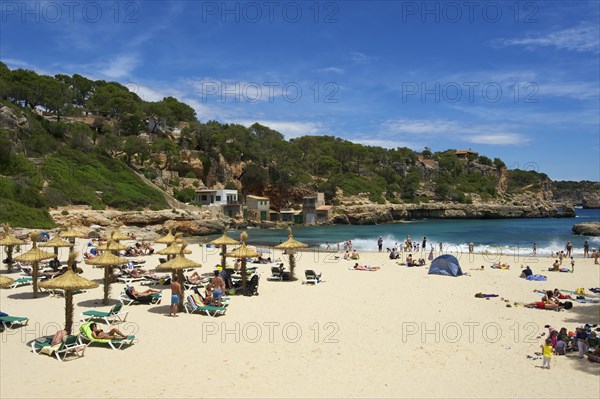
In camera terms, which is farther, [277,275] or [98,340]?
[277,275]

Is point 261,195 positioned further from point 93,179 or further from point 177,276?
point 177,276

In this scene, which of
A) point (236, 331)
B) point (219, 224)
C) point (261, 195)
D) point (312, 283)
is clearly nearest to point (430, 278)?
point (312, 283)

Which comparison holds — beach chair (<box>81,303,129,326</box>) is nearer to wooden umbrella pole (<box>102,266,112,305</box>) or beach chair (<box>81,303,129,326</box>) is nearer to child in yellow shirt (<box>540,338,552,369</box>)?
wooden umbrella pole (<box>102,266,112,305</box>)

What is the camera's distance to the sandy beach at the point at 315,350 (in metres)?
8.34

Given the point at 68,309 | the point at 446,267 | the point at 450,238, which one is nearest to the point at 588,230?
the point at 450,238

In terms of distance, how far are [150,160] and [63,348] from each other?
→ 205 feet

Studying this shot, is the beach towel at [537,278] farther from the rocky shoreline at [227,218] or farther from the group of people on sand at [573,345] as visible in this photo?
the rocky shoreline at [227,218]

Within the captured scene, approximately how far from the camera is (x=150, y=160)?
226 feet

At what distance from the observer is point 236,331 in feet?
39.1

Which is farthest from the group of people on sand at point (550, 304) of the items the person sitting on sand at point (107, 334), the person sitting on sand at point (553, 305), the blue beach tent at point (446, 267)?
the person sitting on sand at point (107, 334)

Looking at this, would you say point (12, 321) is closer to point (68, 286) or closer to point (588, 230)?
point (68, 286)

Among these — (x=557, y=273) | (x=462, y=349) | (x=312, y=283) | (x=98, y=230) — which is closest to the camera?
(x=462, y=349)

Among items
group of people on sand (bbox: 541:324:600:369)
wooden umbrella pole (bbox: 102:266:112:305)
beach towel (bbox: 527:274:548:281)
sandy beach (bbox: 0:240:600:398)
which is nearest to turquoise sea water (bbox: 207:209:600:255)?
beach towel (bbox: 527:274:548:281)

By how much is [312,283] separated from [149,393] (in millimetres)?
11603
